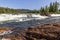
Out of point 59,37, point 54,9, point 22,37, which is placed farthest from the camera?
Answer: point 54,9

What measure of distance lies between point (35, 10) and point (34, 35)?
113m

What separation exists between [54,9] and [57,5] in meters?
5.88

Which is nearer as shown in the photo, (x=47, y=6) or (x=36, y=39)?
(x=36, y=39)

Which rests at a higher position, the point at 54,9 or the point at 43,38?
the point at 43,38

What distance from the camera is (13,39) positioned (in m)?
15.2

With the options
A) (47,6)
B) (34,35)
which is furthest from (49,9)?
(34,35)

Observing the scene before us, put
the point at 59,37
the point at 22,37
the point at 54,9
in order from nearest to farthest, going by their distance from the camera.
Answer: the point at 59,37 → the point at 22,37 → the point at 54,9

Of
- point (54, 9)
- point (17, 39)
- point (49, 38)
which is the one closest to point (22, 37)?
point (17, 39)

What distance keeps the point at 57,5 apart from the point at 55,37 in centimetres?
11765

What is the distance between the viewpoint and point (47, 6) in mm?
130500

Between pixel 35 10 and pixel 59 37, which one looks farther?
pixel 35 10

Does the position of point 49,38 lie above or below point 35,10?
above

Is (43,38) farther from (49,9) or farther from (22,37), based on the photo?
(49,9)

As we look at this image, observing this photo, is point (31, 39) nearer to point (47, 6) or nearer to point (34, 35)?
point (34, 35)
